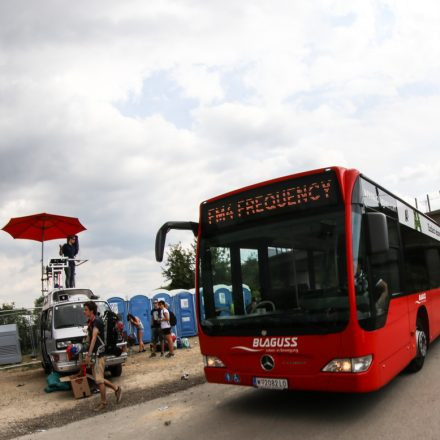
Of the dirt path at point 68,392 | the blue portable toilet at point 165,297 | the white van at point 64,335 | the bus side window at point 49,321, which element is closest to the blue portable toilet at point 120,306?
the blue portable toilet at point 165,297

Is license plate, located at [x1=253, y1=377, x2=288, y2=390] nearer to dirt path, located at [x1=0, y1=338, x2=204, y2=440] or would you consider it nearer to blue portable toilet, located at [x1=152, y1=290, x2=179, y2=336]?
dirt path, located at [x1=0, y1=338, x2=204, y2=440]

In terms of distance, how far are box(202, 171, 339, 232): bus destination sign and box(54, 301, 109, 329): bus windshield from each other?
5.86 metres

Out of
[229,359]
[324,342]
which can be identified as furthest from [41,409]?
[324,342]

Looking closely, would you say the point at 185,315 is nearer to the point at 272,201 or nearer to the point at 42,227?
the point at 42,227

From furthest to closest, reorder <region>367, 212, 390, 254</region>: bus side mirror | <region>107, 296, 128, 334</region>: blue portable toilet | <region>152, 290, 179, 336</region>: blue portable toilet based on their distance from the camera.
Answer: <region>152, 290, 179, 336</region>: blue portable toilet → <region>107, 296, 128, 334</region>: blue portable toilet → <region>367, 212, 390, 254</region>: bus side mirror

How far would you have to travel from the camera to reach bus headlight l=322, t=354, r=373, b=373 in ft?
16.6

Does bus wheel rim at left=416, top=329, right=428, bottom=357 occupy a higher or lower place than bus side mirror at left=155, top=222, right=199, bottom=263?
lower

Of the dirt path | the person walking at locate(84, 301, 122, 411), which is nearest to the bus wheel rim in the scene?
the dirt path

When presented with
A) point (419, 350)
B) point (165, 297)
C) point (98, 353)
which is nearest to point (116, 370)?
point (98, 353)

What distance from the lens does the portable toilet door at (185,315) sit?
1869cm

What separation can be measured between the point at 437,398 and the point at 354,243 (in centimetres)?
238

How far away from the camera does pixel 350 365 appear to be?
507cm

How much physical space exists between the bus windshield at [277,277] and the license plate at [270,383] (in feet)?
1.76

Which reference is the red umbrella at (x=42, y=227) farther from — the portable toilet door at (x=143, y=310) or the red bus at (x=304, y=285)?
the red bus at (x=304, y=285)
